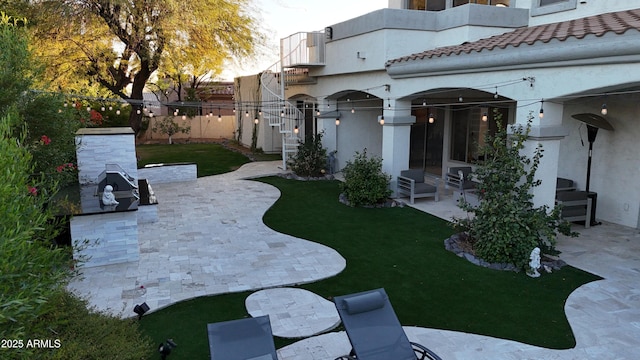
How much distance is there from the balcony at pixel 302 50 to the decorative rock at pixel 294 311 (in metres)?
11.4

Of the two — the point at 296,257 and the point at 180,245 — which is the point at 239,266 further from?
the point at 180,245

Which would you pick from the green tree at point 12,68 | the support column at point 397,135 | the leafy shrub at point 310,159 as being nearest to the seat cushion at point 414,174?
the support column at point 397,135

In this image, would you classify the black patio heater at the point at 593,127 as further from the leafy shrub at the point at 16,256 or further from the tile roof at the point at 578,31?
the leafy shrub at the point at 16,256

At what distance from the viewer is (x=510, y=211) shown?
8.45 m

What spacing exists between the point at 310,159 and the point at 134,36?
775 cm

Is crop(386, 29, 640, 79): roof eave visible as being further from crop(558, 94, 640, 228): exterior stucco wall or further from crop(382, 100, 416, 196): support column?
crop(558, 94, 640, 228): exterior stucco wall

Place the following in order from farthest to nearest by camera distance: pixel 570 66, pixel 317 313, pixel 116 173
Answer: pixel 116 173 < pixel 570 66 < pixel 317 313

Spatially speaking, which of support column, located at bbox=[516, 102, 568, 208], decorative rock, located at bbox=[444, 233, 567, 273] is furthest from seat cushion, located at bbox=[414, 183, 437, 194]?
support column, located at bbox=[516, 102, 568, 208]

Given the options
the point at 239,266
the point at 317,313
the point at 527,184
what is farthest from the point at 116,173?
the point at 527,184

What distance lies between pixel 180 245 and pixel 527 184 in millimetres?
7124

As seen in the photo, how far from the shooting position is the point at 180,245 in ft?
31.6

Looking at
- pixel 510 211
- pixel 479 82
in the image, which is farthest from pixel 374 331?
pixel 479 82

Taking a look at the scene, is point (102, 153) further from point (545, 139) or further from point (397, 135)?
point (545, 139)

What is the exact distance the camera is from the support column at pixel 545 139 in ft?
29.2
